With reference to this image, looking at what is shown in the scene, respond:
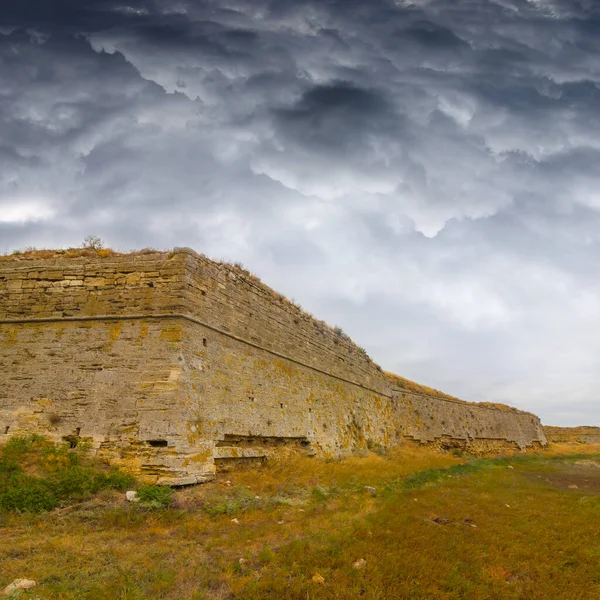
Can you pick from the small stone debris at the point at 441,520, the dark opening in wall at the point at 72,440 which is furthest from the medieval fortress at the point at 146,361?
the small stone debris at the point at 441,520

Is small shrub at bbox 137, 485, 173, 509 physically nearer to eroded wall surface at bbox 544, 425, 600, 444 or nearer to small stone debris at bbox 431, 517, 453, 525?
small stone debris at bbox 431, 517, 453, 525

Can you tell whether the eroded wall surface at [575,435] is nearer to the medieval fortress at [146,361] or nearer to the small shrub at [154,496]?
the medieval fortress at [146,361]

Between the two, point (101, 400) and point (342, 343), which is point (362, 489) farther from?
point (342, 343)

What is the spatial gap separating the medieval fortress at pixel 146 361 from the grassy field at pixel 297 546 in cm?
100

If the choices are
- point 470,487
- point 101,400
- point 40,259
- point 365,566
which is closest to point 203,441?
point 101,400

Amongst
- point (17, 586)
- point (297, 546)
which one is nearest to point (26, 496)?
point (17, 586)

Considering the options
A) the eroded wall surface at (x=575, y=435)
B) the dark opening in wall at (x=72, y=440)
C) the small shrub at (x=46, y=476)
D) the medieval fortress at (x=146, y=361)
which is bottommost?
the eroded wall surface at (x=575, y=435)

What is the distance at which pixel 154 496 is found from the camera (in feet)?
25.9

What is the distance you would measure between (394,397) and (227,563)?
1957 cm

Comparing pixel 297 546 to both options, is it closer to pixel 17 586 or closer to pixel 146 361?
pixel 17 586

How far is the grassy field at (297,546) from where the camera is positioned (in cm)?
493

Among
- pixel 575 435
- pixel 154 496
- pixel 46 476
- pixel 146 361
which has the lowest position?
pixel 575 435

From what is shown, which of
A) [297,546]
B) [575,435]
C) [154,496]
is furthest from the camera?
[575,435]

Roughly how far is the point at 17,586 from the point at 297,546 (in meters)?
3.28
